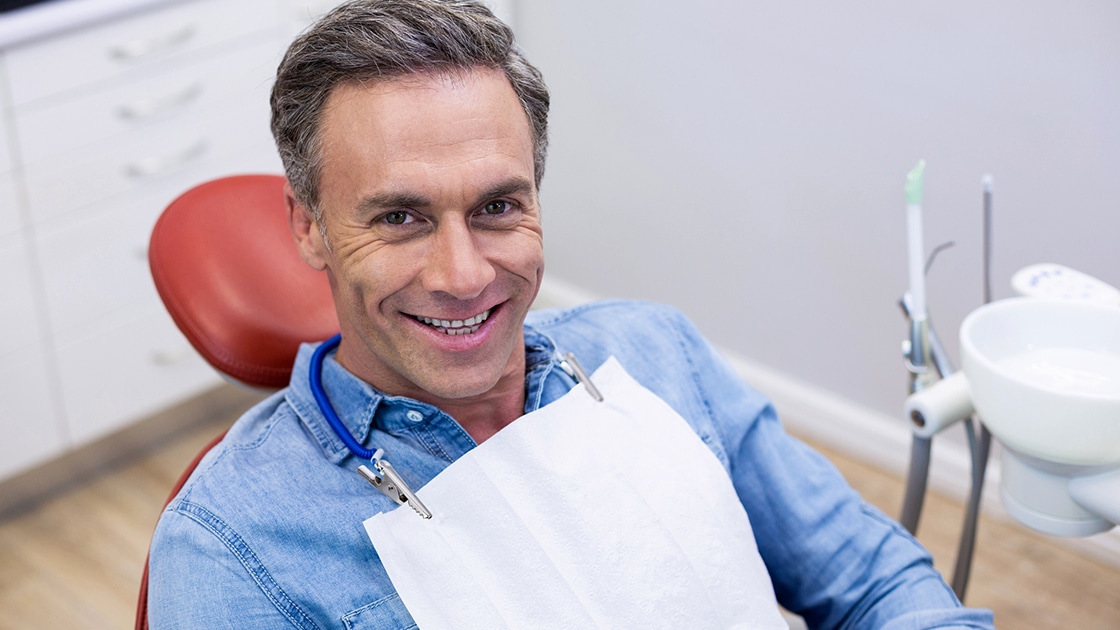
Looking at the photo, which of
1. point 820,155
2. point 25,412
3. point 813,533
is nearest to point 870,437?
point 820,155

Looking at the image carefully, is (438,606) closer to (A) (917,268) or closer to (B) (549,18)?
(A) (917,268)

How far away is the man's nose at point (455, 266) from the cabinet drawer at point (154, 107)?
41.0 inches

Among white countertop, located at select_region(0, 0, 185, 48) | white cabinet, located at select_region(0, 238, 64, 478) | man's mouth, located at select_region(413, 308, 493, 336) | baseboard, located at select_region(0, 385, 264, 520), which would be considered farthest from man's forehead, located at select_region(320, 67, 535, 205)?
baseboard, located at select_region(0, 385, 264, 520)

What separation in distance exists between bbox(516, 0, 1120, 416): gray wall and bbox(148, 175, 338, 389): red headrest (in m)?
1.18

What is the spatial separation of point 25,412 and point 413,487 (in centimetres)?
131

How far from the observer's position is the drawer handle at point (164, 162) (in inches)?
85.3

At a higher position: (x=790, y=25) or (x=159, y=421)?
(x=790, y=25)

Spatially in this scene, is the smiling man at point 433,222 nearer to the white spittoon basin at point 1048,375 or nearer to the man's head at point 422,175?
the man's head at point 422,175

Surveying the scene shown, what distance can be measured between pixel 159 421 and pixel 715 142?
127cm

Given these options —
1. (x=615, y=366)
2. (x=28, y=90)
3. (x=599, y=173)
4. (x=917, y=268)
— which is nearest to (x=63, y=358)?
(x=28, y=90)

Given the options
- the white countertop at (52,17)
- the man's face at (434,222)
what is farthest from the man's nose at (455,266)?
the white countertop at (52,17)

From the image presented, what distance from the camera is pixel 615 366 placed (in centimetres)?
125

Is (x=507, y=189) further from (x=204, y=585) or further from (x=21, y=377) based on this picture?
(x=21, y=377)

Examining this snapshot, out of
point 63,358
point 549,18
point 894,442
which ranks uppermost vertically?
point 549,18
